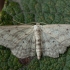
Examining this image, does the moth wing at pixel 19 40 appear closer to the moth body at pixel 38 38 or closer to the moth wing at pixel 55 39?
the moth body at pixel 38 38

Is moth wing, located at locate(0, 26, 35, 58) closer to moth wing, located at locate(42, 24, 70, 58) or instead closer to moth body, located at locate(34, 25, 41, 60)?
moth body, located at locate(34, 25, 41, 60)

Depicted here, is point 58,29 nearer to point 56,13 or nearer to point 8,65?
point 56,13

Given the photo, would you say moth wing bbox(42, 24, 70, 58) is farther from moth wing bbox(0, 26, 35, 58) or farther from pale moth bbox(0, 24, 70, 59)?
moth wing bbox(0, 26, 35, 58)

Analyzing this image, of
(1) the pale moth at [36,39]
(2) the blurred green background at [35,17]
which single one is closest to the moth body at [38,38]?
(1) the pale moth at [36,39]

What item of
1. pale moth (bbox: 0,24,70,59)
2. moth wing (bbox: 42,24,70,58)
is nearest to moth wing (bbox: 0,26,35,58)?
pale moth (bbox: 0,24,70,59)

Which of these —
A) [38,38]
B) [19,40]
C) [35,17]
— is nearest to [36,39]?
[38,38]

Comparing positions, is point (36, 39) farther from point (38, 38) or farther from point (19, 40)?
point (19, 40)

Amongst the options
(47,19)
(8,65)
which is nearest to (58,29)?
(47,19)
